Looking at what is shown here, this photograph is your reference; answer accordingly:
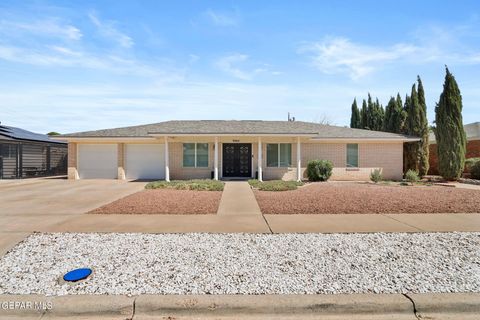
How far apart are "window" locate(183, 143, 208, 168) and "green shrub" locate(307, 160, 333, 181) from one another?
6.57 meters

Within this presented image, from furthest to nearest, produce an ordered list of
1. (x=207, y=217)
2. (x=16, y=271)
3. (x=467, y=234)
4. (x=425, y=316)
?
(x=207, y=217)
(x=467, y=234)
(x=16, y=271)
(x=425, y=316)

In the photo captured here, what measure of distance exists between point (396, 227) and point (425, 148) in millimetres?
15465

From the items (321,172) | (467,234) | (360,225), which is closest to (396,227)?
(360,225)

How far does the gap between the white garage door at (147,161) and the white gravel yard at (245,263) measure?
12781mm

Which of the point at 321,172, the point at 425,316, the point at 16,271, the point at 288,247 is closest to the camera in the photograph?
the point at 425,316

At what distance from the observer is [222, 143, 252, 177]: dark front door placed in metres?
18.1

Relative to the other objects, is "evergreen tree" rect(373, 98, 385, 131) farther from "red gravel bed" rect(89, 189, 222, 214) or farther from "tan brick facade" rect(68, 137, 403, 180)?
"red gravel bed" rect(89, 189, 222, 214)

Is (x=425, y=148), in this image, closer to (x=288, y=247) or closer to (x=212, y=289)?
(x=288, y=247)

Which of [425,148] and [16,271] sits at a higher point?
[425,148]

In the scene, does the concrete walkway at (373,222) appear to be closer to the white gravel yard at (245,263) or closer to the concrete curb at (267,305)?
the white gravel yard at (245,263)

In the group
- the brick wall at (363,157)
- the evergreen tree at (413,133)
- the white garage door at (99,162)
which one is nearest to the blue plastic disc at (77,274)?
the brick wall at (363,157)

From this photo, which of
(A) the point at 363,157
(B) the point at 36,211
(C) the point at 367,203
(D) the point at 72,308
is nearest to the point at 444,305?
(D) the point at 72,308

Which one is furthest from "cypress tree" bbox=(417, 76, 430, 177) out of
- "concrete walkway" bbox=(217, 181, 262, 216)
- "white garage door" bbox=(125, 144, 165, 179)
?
"white garage door" bbox=(125, 144, 165, 179)

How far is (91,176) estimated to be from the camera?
18344mm
